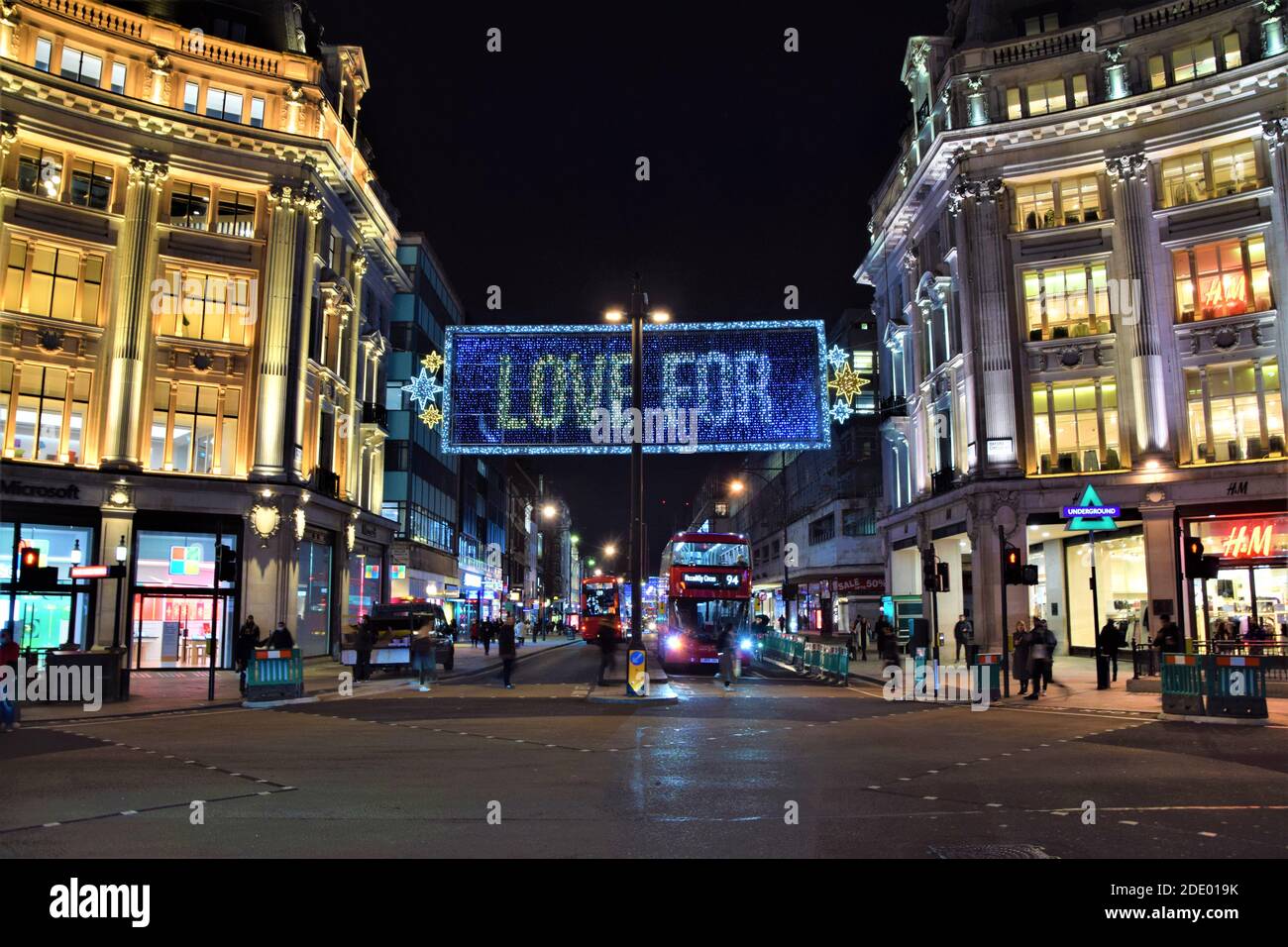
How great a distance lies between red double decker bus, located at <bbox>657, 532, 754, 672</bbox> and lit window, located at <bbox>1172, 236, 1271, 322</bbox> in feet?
59.2

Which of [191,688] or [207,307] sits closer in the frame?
[191,688]

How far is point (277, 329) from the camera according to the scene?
3591 cm

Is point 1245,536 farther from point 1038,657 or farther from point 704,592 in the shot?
point 704,592

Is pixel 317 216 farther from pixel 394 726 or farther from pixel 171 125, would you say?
pixel 394 726

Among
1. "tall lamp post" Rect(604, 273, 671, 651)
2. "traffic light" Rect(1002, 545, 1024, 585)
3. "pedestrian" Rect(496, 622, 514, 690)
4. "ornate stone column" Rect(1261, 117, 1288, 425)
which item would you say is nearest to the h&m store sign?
"ornate stone column" Rect(1261, 117, 1288, 425)

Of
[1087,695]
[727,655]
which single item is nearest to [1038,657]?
[1087,695]

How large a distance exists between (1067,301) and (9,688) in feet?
114

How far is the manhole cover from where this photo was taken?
24.2 feet

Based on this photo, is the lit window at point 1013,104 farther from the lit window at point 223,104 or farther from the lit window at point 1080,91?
the lit window at point 223,104

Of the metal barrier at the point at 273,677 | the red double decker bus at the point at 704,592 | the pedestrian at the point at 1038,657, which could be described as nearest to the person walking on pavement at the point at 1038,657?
the pedestrian at the point at 1038,657

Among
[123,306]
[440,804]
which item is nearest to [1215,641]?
[440,804]

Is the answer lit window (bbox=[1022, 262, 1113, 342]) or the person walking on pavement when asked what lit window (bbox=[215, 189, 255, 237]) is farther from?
the person walking on pavement
